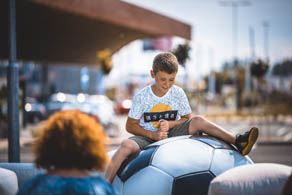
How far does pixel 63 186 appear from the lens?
2.01m

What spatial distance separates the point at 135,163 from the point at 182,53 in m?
7.26

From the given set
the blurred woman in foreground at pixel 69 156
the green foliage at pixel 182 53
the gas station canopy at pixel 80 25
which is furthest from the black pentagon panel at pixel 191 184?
the gas station canopy at pixel 80 25

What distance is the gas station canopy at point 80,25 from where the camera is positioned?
13930 mm

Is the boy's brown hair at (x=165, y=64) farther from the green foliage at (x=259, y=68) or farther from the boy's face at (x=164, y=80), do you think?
the green foliage at (x=259, y=68)

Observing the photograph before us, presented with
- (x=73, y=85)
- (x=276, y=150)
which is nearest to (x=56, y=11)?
(x=276, y=150)

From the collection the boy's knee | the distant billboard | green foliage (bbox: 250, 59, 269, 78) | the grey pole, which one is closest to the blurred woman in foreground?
the boy's knee

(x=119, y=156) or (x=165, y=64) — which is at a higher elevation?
(x=165, y=64)

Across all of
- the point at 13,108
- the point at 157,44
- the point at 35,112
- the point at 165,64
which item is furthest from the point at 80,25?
the point at 157,44

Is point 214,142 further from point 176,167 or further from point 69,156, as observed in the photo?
point 69,156

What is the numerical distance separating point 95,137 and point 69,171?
0.75ft

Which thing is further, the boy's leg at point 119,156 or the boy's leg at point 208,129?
the boy's leg at point 208,129

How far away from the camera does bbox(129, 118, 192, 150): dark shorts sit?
366 cm

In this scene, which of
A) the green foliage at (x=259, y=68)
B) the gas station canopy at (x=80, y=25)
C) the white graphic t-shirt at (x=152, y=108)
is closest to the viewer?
the white graphic t-shirt at (x=152, y=108)

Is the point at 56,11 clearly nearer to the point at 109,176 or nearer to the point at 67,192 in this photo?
the point at 109,176
